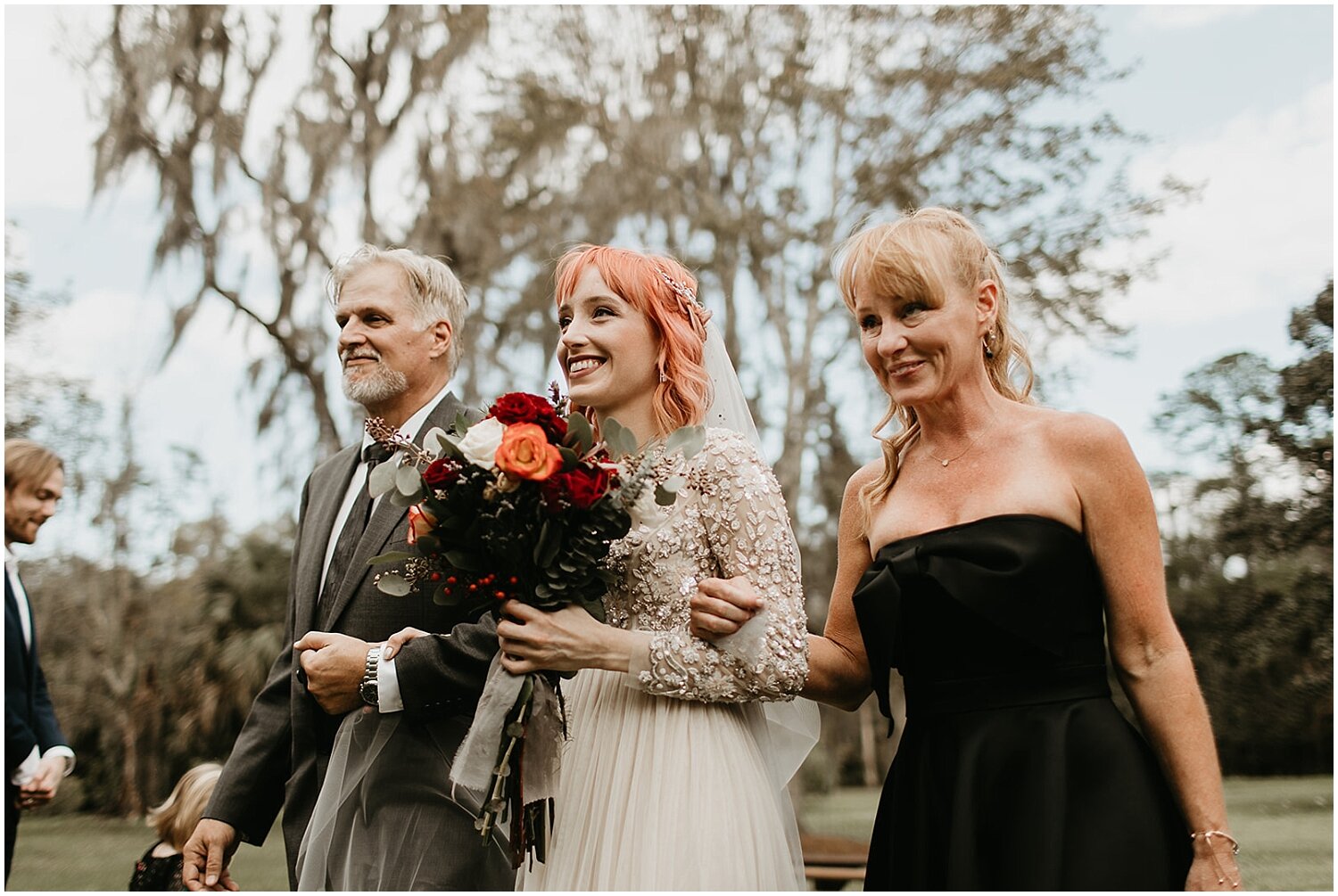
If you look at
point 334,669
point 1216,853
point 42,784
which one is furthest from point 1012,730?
point 42,784

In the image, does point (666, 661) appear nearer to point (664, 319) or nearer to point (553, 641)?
point (553, 641)

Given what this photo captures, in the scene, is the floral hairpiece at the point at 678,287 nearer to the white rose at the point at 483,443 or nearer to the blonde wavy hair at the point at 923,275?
the blonde wavy hair at the point at 923,275

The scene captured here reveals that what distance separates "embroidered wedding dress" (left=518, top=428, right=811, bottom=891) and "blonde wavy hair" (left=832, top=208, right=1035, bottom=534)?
0.42 m

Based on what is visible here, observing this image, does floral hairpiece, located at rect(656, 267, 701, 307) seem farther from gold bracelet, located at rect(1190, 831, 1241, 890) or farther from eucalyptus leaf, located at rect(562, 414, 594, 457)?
gold bracelet, located at rect(1190, 831, 1241, 890)

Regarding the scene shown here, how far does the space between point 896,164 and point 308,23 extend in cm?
785

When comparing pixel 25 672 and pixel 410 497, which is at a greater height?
pixel 410 497

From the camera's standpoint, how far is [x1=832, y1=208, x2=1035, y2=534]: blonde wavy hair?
3.10 meters

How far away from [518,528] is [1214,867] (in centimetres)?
175

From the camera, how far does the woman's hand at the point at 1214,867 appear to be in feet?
8.91

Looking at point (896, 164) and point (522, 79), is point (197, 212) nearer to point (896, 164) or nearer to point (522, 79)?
point (522, 79)

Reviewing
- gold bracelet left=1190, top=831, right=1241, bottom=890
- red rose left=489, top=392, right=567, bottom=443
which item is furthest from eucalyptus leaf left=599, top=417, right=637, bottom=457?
gold bracelet left=1190, top=831, right=1241, bottom=890

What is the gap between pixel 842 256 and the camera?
10.9 ft

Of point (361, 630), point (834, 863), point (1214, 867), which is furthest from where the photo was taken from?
point (834, 863)

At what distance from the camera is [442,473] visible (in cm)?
289
